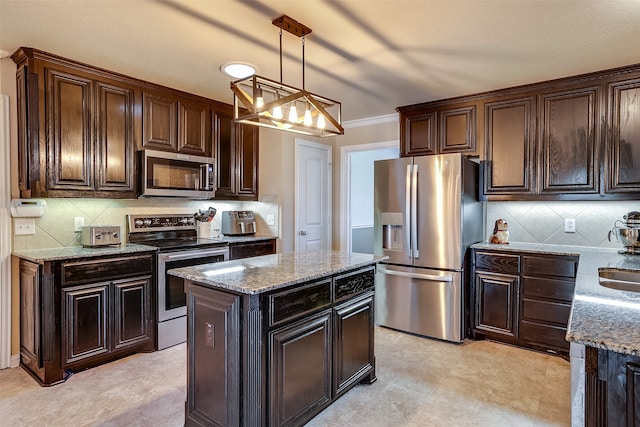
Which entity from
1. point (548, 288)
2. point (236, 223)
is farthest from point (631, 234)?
point (236, 223)

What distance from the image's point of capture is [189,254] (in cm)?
333

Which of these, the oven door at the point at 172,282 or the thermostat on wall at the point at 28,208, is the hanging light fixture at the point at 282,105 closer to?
the oven door at the point at 172,282

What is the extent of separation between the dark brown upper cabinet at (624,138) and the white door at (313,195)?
295cm

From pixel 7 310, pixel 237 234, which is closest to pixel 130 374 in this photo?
pixel 7 310

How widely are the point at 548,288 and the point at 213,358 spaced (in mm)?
2730

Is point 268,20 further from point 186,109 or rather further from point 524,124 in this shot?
point 524,124

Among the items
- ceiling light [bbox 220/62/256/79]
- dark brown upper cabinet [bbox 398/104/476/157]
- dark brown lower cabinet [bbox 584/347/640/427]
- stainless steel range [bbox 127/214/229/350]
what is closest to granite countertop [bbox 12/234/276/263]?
stainless steel range [bbox 127/214/229/350]

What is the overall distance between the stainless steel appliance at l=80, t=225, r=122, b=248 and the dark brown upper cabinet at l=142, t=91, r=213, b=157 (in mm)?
802

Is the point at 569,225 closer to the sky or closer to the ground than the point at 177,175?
closer to the ground

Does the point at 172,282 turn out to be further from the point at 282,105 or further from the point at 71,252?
the point at 282,105

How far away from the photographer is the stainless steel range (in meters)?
3.16

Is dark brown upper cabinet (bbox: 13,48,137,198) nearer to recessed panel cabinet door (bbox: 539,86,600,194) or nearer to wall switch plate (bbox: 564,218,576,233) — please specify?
recessed panel cabinet door (bbox: 539,86,600,194)

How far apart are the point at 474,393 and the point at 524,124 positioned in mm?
2374

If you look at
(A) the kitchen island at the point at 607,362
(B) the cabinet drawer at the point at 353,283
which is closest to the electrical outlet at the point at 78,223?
(B) the cabinet drawer at the point at 353,283
